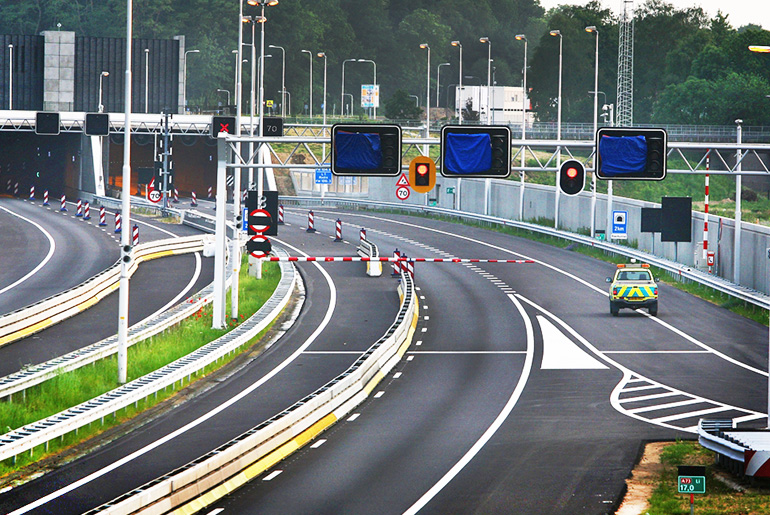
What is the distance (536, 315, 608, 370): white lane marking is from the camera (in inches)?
1332

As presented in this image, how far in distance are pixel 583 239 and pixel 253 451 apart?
142ft

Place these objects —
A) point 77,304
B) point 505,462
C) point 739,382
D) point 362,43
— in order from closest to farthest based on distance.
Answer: point 505,462, point 739,382, point 77,304, point 362,43

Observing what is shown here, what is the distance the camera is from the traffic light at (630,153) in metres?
27.5

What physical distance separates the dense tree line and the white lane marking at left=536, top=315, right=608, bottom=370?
9103 cm

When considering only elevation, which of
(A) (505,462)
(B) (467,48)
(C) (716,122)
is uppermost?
(B) (467,48)

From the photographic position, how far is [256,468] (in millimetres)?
21141

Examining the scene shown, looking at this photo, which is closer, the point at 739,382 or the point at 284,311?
the point at 739,382

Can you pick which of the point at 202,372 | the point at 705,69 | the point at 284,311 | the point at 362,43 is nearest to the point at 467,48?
the point at 362,43

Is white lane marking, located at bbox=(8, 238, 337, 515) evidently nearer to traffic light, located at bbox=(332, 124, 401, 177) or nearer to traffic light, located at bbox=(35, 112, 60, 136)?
traffic light, located at bbox=(332, 124, 401, 177)

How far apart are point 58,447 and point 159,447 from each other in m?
2.06

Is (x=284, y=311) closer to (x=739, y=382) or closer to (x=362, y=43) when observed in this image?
(x=739, y=382)

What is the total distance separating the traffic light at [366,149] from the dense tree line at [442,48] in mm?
102224

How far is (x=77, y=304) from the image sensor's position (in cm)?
4122

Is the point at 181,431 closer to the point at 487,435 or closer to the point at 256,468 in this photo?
the point at 256,468
